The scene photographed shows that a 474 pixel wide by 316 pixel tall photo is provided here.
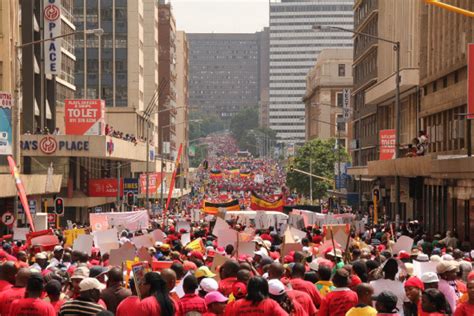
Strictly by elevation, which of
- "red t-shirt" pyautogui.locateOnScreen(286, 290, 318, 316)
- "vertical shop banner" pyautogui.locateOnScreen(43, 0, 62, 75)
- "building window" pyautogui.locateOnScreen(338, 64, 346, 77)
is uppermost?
"building window" pyautogui.locateOnScreen(338, 64, 346, 77)

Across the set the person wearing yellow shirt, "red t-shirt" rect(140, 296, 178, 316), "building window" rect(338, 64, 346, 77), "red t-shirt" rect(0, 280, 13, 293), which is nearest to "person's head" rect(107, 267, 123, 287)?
"red t-shirt" rect(0, 280, 13, 293)

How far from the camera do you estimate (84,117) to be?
74.9 m

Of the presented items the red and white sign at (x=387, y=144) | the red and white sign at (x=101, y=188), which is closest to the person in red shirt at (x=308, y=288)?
the red and white sign at (x=387, y=144)

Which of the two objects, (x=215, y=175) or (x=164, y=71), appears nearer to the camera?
(x=164, y=71)

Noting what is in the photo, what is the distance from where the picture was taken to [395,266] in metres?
14.1

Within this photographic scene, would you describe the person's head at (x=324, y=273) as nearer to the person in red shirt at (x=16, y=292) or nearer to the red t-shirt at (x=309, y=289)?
the red t-shirt at (x=309, y=289)

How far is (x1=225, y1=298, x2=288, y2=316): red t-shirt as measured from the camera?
11.4m

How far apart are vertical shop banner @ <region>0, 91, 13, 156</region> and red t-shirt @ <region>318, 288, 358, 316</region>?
102ft

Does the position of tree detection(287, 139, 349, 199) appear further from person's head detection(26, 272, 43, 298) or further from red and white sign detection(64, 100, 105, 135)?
person's head detection(26, 272, 43, 298)

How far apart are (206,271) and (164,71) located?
136073mm

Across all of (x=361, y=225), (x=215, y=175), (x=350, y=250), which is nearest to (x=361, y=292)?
(x=350, y=250)

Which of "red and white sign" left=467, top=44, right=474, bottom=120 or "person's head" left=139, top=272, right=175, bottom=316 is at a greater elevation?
"red and white sign" left=467, top=44, right=474, bottom=120

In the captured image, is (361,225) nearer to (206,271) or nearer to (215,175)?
(206,271)

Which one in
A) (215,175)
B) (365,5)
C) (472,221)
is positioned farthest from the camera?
(215,175)
